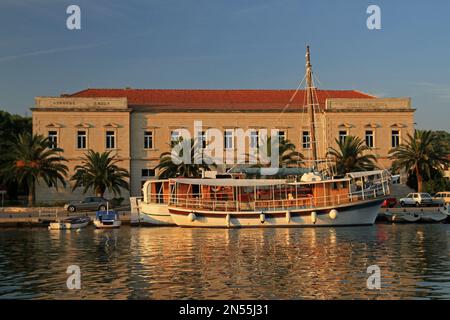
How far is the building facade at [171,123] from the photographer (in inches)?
2793

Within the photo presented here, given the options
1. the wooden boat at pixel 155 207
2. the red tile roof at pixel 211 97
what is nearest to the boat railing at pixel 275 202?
the wooden boat at pixel 155 207

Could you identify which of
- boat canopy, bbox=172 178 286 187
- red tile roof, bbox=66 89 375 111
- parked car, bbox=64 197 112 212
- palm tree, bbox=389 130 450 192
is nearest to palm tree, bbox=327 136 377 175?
palm tree, bbox=389 130 450 192

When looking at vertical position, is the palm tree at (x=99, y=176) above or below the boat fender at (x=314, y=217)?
above

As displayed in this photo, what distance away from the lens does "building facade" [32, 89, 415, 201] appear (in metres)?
70.9

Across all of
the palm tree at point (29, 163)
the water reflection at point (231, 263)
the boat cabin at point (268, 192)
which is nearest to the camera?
the water reflection at point (231, 263)

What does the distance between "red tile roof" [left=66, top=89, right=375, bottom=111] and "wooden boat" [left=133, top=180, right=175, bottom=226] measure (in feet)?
77.5

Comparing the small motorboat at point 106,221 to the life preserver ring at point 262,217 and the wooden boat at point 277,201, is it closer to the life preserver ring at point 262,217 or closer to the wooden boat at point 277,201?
the wooden boat at point 277,201

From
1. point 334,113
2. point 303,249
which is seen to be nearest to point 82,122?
point 334,113

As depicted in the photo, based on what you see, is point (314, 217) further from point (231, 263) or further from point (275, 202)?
point (231, 263)

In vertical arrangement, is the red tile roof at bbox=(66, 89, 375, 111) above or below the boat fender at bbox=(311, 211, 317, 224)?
above

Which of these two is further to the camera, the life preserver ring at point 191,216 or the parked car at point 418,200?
the parked car at point 418,200

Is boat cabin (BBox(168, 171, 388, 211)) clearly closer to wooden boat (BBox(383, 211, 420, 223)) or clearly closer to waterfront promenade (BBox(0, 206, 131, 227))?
wooden boat (BBox(383, 211, 420, 223))

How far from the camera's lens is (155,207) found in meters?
49.4

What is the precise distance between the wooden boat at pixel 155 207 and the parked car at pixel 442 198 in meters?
25.9
